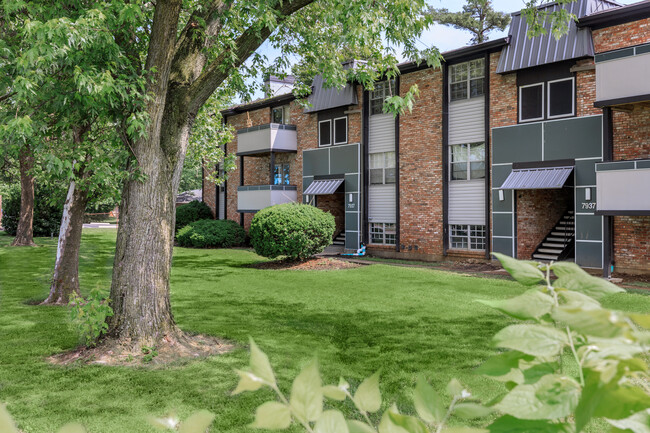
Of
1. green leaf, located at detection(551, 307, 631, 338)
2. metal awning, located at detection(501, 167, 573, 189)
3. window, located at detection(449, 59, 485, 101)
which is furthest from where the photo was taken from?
window, located at detection(449, 59, 485, 101)

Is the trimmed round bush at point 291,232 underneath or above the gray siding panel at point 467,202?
underneath

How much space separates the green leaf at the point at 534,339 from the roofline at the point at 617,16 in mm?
18679

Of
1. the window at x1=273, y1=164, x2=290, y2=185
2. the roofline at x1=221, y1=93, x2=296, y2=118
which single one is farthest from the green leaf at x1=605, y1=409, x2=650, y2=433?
the window at x1=273, y1=164, x2=290, y2=185

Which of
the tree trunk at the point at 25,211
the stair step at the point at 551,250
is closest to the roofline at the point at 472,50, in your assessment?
the stair step at the point at 551,250

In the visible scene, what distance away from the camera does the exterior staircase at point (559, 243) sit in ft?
61.2

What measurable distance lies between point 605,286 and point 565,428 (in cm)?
20

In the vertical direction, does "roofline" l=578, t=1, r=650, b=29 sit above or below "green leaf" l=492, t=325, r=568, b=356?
above

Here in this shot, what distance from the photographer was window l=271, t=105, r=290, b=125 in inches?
1141

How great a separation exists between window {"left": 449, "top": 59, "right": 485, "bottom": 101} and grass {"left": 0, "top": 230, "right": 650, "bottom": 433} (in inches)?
296

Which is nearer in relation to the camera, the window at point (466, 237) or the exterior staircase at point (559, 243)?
the exterior staircase at point (559, 243)

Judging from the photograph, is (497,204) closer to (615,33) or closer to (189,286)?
(615,33)

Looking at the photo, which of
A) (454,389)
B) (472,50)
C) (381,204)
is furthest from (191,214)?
(454,389)

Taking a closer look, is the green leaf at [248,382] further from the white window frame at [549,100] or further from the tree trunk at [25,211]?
the tree trunk at [25,211]

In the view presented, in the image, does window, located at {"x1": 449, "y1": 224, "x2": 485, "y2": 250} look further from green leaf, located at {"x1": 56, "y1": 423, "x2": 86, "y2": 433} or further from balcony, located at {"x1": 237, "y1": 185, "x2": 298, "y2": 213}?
green leaf, located at {"x1": 56, "y1": 423, "x2": 86, "y2": 433}
